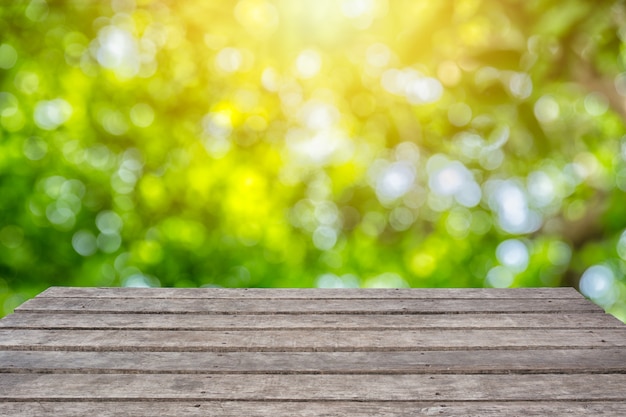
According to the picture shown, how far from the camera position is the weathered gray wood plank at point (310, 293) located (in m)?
Answer: 3.59

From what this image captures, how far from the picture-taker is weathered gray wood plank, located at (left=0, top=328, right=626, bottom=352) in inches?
109

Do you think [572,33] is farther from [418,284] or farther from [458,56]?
[418,284]

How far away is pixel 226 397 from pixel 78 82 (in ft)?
30.0

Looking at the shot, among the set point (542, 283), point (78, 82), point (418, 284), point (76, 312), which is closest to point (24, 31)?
point (78, 82)

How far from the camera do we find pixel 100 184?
34.0ft

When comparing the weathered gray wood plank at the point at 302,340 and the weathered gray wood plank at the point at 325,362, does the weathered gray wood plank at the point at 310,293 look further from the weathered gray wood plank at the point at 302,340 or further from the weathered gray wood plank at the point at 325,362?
the weathered gray wood plank at the point at 325,362

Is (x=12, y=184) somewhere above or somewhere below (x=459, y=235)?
above

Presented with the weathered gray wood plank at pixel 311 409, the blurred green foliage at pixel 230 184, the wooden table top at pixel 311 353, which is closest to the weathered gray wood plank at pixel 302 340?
the wooden table top at pixel 311 353

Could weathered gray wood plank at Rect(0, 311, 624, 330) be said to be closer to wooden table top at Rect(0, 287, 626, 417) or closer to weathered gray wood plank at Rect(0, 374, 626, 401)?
wooden table top at Rect(0, 287, 626, 417)

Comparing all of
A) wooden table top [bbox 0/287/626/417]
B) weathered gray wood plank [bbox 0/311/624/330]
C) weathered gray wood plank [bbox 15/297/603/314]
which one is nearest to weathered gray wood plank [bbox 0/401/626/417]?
wooden table top [bbox 0/287/626/417]

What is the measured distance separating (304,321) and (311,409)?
1.01 m

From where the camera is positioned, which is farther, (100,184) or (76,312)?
(100,184)

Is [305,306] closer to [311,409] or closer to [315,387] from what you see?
[315,387]

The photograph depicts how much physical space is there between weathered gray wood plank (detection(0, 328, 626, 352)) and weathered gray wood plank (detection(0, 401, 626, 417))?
55cm
